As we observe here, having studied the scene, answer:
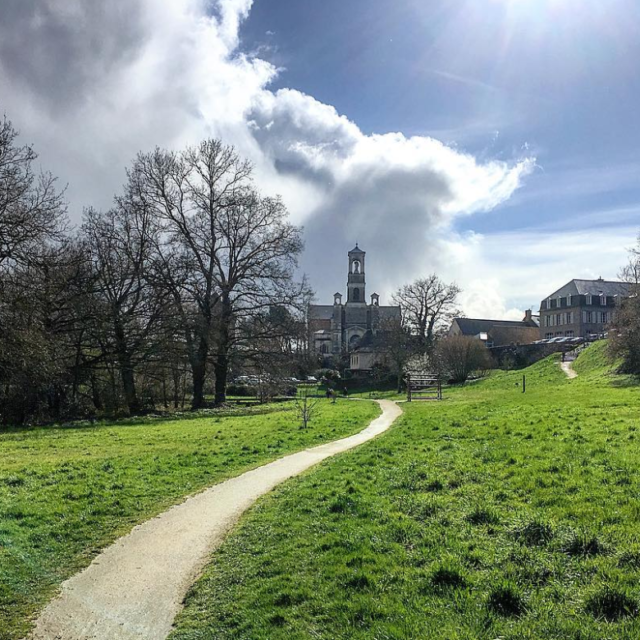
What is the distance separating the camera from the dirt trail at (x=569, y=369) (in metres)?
36.8

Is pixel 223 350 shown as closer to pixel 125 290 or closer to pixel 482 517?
pixel 125 290

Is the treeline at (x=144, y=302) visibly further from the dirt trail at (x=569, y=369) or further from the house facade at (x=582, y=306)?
the house facade at (x=582, y=306)

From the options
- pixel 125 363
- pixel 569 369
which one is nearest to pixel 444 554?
pixel 125 363

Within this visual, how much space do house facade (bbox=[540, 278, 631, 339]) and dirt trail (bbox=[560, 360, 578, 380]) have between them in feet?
86.7

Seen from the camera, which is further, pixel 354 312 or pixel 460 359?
pixel 354 312

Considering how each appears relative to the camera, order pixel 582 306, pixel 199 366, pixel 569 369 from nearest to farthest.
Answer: pixel 199 366 → pixel 569 369 → pixel 582 306

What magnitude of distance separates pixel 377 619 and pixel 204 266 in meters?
27.9

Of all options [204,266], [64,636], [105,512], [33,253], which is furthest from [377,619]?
[204,266]

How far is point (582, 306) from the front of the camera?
6975cm

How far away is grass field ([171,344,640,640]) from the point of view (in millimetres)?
4387

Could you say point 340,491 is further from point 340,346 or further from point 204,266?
point 340,346

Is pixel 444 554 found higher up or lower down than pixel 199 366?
lower down

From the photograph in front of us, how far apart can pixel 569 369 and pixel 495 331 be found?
136 feet

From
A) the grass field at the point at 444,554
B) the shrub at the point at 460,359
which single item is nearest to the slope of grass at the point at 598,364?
the shrub at the point at 460,359
